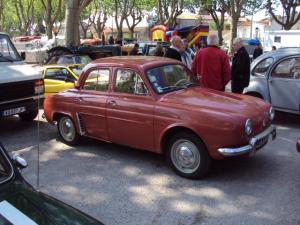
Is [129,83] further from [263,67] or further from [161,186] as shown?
[263,67]

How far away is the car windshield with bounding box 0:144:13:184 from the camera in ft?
10.3

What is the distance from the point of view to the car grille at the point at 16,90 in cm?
820

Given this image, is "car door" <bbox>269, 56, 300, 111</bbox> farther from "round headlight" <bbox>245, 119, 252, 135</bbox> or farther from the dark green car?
the dark green car

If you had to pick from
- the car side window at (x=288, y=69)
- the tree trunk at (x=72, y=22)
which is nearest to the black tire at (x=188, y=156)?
the car side window at (x=288, y=69)

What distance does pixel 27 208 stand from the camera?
2754mm

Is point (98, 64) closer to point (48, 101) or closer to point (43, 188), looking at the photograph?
point (48, 101)

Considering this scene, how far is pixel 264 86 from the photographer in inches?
362

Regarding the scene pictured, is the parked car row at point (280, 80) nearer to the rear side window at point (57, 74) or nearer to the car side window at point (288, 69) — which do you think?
the car side window at point (288, 69)

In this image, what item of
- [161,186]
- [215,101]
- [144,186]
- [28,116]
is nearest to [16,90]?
[28,116]

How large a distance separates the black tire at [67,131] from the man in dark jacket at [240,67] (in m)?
A: 3.30

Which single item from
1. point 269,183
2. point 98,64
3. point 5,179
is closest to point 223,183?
point 269,183

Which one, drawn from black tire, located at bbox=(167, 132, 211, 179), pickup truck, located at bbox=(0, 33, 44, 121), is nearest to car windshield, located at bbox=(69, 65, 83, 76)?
pickup truck, located at bbox=(0, 33, 44, 121)

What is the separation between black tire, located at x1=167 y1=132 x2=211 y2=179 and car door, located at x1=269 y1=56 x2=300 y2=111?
3.81m

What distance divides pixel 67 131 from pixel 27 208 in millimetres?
4913
